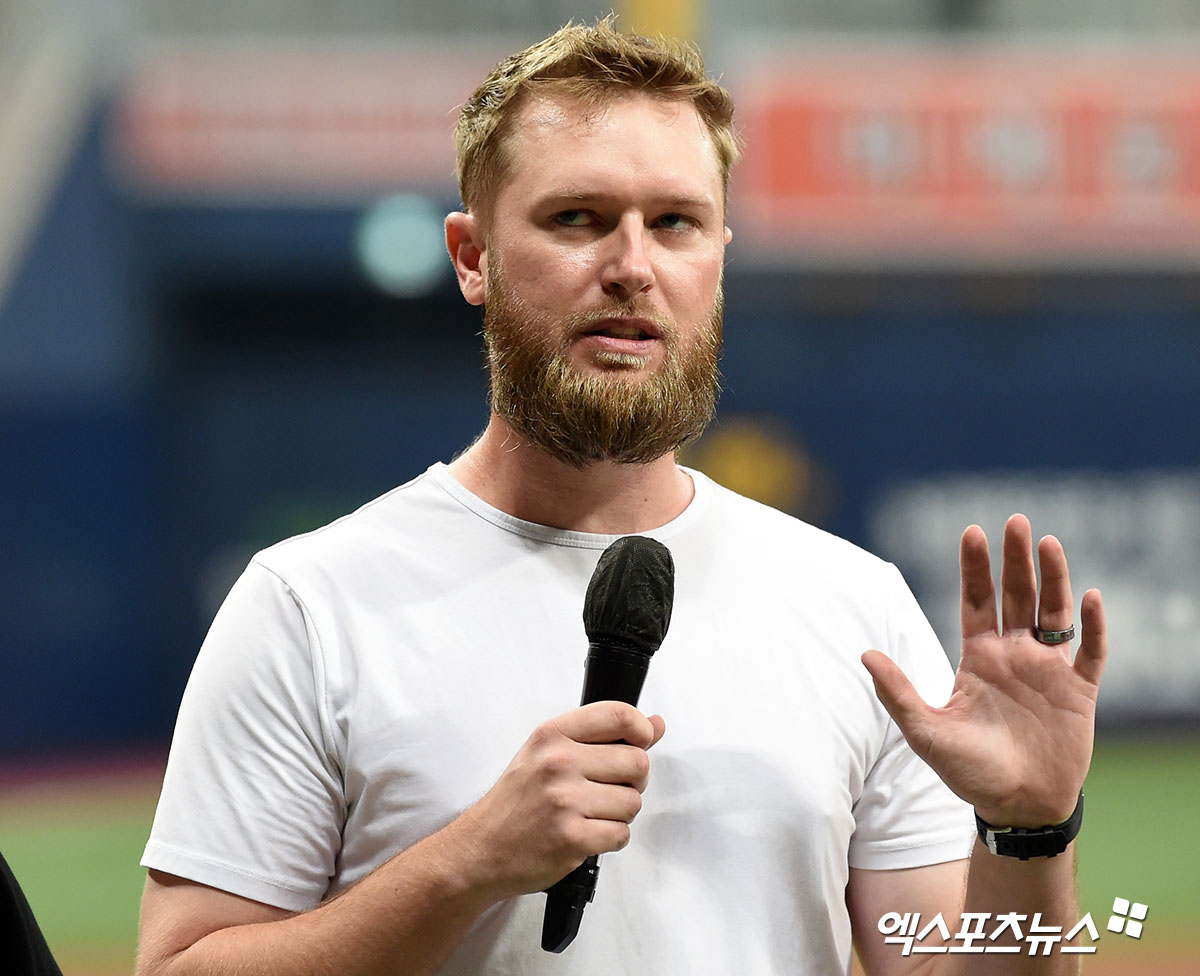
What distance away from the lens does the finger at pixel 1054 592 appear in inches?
76.3

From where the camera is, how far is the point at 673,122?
7.32 ft

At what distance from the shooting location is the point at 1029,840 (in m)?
1.96

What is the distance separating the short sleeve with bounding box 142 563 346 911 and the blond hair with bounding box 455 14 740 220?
0.77 metres

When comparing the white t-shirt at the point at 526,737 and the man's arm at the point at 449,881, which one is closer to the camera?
the man's arm at the point at 449,881

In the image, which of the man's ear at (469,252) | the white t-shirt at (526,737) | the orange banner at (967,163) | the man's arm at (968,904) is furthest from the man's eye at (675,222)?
the orange banner at (967,163)

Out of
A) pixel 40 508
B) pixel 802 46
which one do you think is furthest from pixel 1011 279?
pixel 40 508

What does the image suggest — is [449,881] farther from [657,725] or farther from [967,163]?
[967,163]

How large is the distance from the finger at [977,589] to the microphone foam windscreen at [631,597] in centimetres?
40

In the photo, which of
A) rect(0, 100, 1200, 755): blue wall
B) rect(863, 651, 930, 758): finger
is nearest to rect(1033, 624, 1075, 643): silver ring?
rect(863, 651, 930, 758): finger

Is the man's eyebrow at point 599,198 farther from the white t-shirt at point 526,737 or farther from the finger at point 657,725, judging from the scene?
the finger at point 657,725

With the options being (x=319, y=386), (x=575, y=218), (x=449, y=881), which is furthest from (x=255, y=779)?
(x=319, y=386)

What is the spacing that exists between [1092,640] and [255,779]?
111 centimetres

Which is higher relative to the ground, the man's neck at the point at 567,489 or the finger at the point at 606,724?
the man's neck at the point at 567,489

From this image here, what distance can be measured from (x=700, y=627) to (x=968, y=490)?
1089 cm
